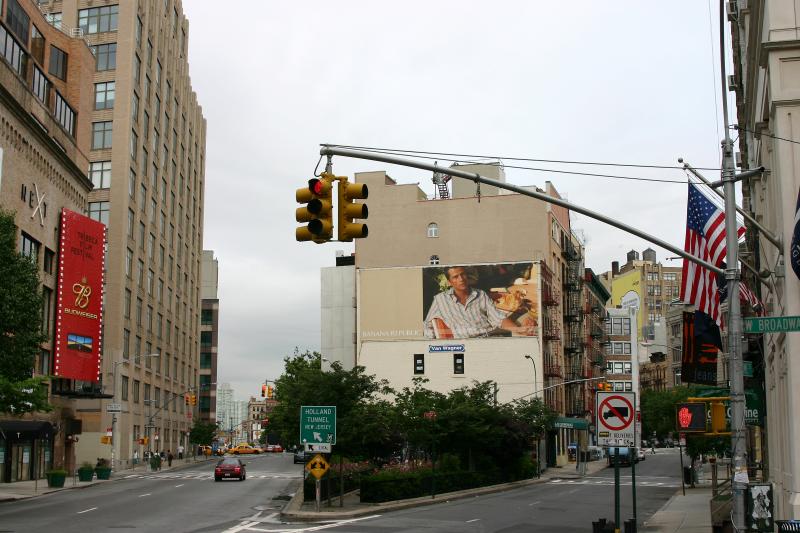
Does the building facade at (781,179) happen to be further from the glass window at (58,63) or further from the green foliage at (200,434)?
the green foliage at (200,434)

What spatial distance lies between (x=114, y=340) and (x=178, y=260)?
97.7ft

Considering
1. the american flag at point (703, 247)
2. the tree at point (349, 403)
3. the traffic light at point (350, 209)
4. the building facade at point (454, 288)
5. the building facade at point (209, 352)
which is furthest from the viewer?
the building facade at point (209, 352)

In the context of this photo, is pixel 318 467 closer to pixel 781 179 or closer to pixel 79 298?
pixel 781 179

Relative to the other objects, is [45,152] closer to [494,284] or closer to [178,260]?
[494,284]

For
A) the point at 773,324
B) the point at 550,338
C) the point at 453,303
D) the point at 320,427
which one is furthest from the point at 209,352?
the point at 773,324

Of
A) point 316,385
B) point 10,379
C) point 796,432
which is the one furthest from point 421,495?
point 796,432

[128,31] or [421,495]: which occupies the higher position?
[128,31]

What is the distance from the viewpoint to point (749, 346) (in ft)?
109

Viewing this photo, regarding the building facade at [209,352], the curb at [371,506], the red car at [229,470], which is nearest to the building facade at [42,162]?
the red car at [229,470]

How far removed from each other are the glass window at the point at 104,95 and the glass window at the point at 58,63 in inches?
592

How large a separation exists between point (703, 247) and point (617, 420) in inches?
196

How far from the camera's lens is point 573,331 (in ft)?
327

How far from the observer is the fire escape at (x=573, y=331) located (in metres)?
95.3

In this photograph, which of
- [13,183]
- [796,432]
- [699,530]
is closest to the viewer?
[796,432]
